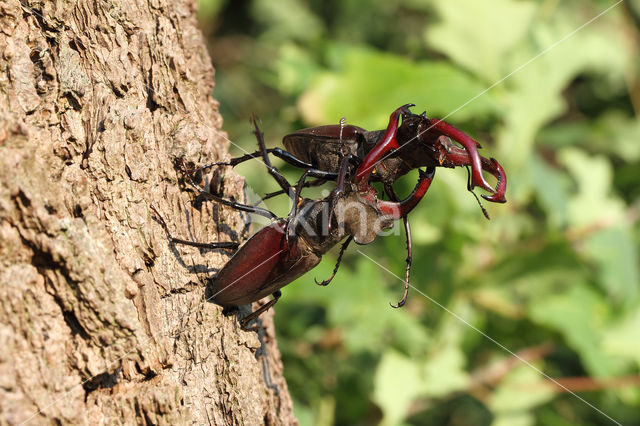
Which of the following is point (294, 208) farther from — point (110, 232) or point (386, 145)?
point (110, 232)

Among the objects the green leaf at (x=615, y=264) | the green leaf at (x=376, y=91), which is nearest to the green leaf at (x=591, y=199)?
→ the green leaf at (x=615, y=264)

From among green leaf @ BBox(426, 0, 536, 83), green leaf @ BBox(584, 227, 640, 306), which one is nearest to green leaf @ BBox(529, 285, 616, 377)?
green leaf @ BBox(584, 227, 640, 306)

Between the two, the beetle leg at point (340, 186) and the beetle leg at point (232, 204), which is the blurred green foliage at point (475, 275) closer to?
the beetle leg at point (232, 204)

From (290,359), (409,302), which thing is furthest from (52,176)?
(409,302)

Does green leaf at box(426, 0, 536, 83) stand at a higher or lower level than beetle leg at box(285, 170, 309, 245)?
higher

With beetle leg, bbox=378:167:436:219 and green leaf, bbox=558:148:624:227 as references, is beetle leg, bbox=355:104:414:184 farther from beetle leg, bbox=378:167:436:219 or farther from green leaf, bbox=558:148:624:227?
green leaf, bbox=558:148:624:227

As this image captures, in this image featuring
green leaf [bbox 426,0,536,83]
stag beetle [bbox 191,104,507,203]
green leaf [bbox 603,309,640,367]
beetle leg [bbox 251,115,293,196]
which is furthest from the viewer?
green leaf [bbox 426,0,536,83]
